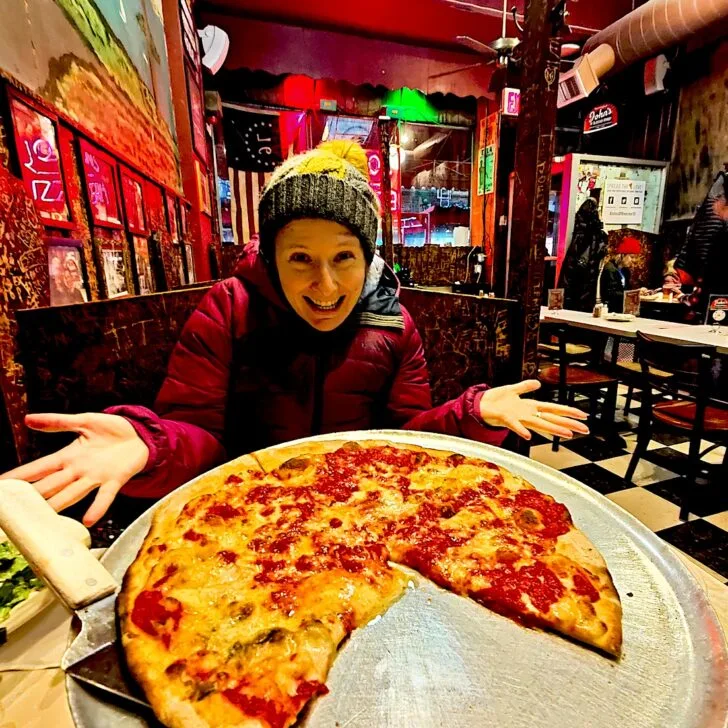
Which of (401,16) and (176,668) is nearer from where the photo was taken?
(176,668)

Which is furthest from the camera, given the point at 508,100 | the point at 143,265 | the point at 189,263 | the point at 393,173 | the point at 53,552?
the point at 393,173

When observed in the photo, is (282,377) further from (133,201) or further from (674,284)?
(674,284)

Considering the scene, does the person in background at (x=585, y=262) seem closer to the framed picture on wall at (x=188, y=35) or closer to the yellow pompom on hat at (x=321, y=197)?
the framed picture on wall at (x=188, y=35)

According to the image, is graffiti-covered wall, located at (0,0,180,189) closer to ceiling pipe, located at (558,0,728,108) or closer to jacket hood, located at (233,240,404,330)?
jacket hood, located at (233,240,404,330)

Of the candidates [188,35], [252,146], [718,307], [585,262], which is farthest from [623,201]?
[188,35]

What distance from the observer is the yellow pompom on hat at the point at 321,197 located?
161 centimetres

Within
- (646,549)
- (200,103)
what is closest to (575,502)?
(646,549)

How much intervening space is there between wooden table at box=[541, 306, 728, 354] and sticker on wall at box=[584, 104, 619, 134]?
6332 millimetres

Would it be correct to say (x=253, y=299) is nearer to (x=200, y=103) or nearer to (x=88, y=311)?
(x=88, y=311)

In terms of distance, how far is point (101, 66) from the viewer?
2.50m

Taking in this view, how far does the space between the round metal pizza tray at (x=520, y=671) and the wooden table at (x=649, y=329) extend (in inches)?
116

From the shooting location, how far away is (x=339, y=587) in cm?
111

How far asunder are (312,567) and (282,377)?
3.01ft

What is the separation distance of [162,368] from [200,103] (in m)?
6.01
